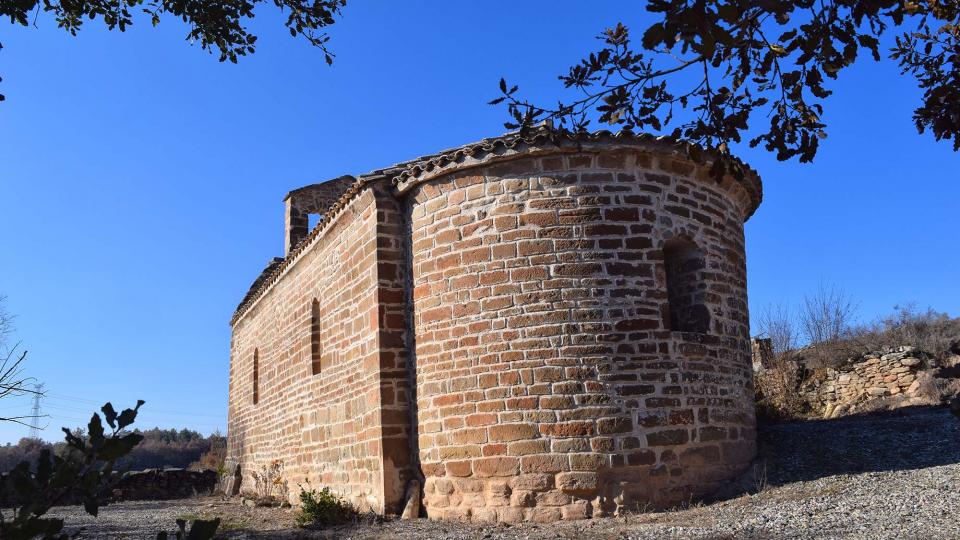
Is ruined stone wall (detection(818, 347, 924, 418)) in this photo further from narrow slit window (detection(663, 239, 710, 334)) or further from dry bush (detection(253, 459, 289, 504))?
dry bush (detection(253, 459, 289, 504))

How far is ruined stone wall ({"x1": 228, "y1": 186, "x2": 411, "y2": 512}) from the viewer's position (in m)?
8.44

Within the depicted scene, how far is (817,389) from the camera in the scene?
42.3 ft

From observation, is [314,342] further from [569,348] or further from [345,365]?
[569,348]

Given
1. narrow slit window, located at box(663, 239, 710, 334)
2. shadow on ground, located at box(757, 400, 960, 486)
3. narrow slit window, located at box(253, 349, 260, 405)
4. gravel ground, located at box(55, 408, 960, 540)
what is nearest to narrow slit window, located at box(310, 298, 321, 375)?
gravel ground, located at box(55, 408, 960, 540)

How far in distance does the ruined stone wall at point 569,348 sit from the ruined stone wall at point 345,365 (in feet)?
1.35

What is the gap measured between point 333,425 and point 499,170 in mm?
4264

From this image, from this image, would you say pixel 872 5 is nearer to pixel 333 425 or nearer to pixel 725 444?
pixel 725 444

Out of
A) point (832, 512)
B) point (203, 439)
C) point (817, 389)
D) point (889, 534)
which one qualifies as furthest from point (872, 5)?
point (203, 439)

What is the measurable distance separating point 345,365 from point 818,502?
18.5 feet

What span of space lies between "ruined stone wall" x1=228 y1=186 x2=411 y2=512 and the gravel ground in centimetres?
86

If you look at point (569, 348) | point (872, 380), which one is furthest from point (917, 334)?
point (569, 348)

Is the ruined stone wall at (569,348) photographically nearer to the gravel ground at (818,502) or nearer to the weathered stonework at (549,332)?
the weathered stonework at (549,332)

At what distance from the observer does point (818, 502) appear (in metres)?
6.64

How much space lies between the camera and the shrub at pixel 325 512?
8.45 m
